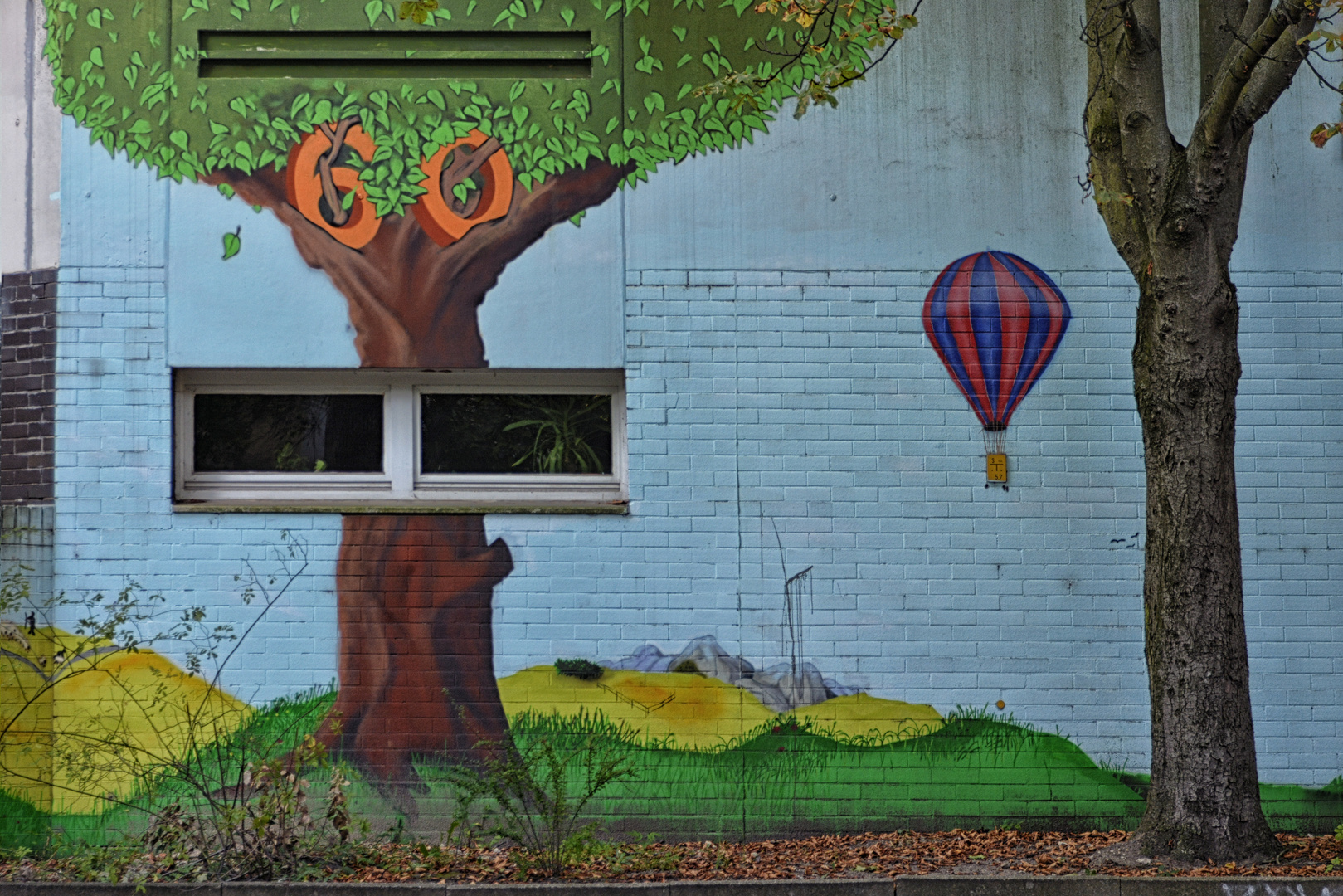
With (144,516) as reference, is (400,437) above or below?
above

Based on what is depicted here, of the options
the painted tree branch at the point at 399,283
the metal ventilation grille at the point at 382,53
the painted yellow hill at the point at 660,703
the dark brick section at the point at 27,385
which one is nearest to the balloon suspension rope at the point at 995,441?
the painted yellow hill at the point at 660,703

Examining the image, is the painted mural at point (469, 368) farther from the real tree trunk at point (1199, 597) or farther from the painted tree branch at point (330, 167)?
the real tree trunk at point (1199, 597)

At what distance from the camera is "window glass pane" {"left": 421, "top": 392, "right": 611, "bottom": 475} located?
6.80 m

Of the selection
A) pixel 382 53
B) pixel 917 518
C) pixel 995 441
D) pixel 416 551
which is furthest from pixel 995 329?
pixel 382 53

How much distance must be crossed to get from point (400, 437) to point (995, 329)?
11.2ft

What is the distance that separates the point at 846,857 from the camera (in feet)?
19.9

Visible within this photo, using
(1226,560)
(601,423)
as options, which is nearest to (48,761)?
(601,423)

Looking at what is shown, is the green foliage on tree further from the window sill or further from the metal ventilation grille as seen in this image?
the window sill

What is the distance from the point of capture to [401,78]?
666 centimetres

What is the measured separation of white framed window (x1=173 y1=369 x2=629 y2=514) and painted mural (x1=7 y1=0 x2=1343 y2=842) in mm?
254

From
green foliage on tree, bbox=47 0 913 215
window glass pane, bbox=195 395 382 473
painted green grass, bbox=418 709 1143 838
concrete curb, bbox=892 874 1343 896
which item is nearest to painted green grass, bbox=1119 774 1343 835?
painted green grass, bbox=418 709 1143 838

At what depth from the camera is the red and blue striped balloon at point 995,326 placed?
6668 mm

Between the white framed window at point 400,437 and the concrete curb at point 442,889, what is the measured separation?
2.20 m

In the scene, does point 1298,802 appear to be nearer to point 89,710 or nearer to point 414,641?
point 414,641
